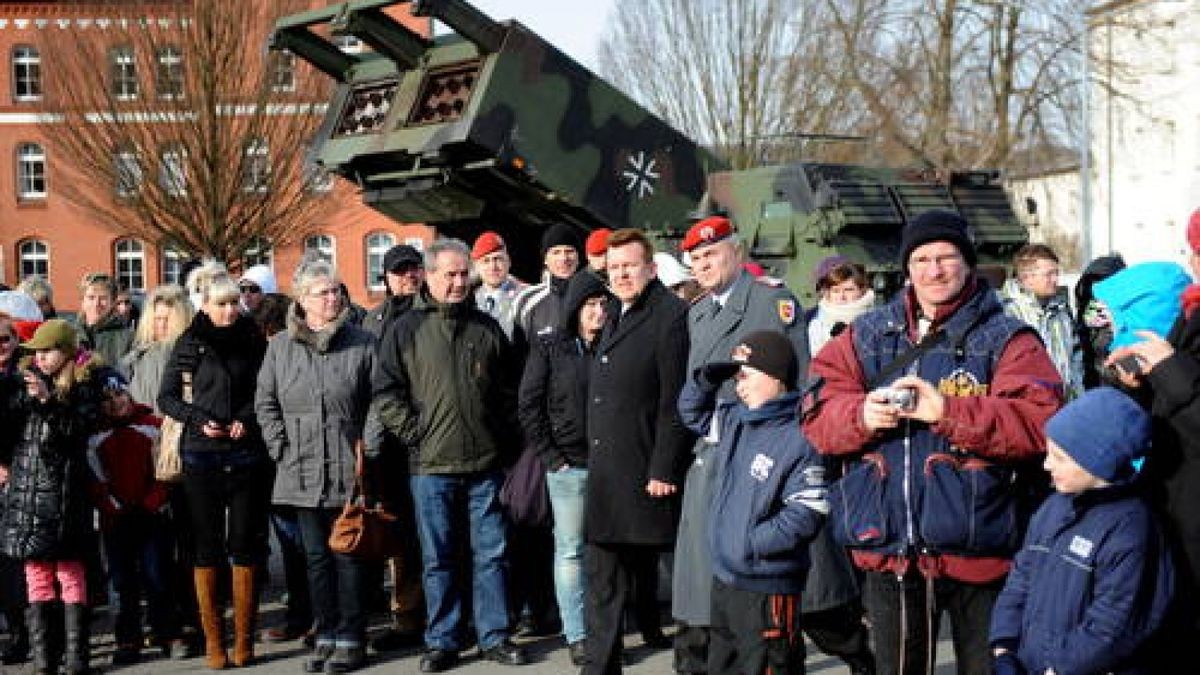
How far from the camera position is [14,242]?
45594 mm

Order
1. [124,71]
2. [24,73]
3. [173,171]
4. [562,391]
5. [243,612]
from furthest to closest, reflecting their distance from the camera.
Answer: [24,73], [173,171], [124,71], [243,612], [562,391]

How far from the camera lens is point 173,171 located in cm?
2402

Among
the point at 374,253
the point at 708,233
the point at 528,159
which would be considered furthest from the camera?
the point at 374,253

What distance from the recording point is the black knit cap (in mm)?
5254

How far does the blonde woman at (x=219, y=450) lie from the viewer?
7.48 meters

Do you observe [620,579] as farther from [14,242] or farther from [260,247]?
[14,242]

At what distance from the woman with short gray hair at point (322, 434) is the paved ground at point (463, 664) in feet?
0.72

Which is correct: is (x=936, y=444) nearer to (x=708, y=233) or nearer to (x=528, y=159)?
(x=708, y=233)

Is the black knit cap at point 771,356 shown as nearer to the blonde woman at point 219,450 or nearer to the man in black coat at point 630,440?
the man in black coat at point 630,440

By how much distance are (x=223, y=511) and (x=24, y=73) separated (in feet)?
136

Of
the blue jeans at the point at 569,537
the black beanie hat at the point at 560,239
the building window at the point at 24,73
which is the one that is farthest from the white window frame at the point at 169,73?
the building window at the point at 24,73

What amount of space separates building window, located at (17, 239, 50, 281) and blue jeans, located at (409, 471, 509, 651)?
1635 inches

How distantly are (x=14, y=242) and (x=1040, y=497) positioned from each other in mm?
Result: 45653

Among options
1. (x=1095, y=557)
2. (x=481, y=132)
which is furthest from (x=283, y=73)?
(x=1095, y=557)
